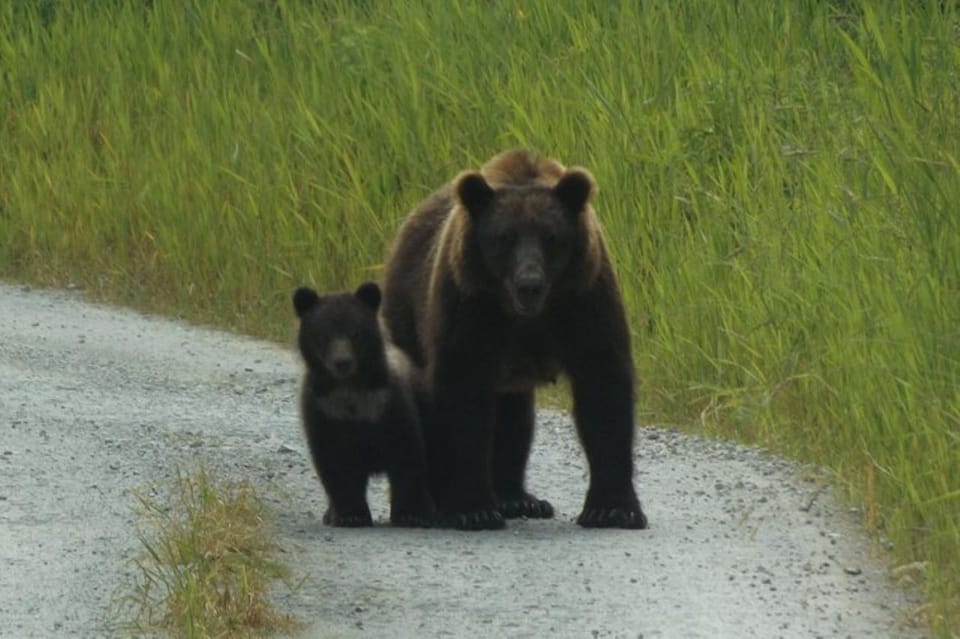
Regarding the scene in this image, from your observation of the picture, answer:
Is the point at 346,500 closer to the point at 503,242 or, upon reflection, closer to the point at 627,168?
the point at 503,242

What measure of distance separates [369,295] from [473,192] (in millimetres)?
674

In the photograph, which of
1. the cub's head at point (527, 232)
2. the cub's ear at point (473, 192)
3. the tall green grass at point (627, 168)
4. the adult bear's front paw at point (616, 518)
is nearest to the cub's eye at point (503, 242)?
the cub's head at point (527, 232)

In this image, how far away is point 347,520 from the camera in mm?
8250

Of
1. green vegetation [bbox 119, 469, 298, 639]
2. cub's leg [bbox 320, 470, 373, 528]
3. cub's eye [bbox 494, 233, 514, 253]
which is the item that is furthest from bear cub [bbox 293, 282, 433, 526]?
cub's eye [bbox 494, 233, 514, 253]

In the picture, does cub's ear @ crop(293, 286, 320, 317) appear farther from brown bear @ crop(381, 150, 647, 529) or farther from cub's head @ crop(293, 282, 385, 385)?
brown bear @ crop(381, 150, 647, 529)

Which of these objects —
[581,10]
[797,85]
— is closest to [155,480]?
[797,85]

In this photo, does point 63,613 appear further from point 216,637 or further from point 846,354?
point 846,354

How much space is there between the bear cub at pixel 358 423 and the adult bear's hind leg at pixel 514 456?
400mm

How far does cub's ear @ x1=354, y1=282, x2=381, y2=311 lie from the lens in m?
8.62

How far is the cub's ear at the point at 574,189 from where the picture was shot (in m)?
8.13

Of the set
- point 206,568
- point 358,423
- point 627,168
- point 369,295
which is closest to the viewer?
point 206,568

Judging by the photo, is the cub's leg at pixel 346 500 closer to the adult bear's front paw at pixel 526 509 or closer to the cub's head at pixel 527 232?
the adult bear's front paw at pixel 526 509

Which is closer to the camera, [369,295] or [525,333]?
[525,333]

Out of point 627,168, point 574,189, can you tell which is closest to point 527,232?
point 574,189
